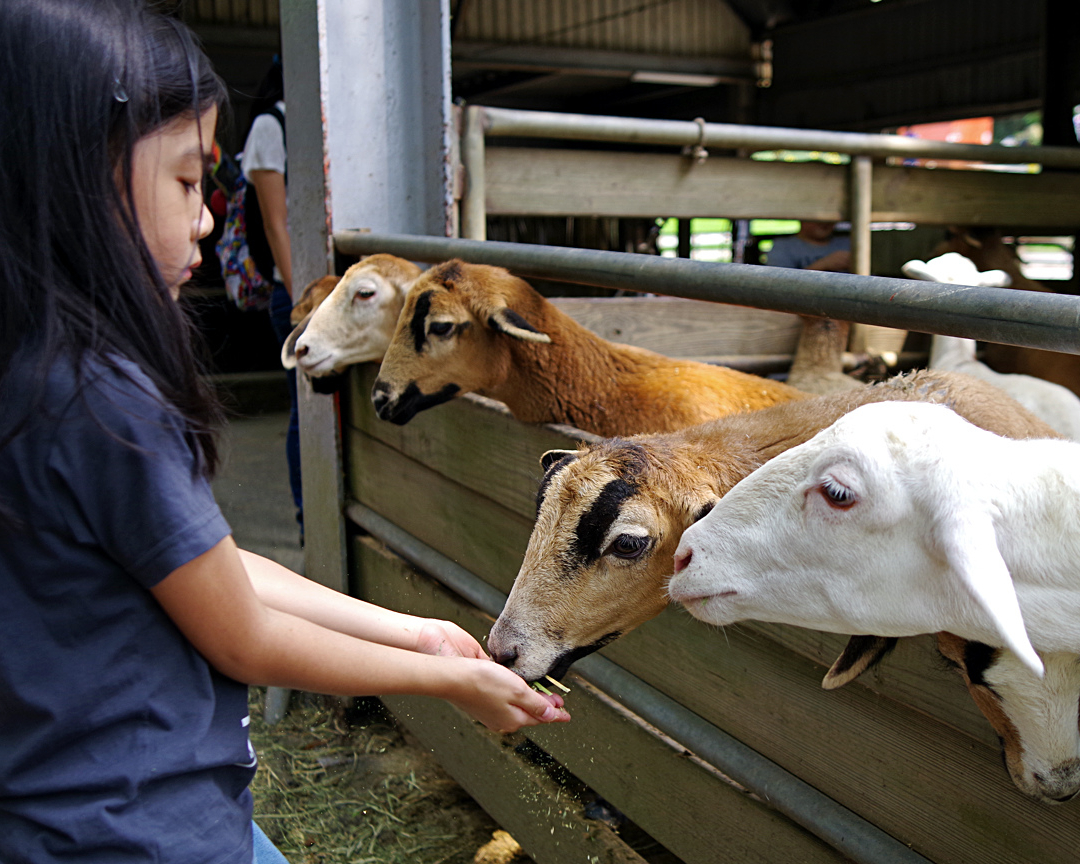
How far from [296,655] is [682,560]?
582 mm

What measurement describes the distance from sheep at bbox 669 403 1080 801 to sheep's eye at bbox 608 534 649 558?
185mm

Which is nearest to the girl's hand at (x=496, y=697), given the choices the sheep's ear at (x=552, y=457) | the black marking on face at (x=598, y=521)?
the black marking on face at (x=598, y=521)

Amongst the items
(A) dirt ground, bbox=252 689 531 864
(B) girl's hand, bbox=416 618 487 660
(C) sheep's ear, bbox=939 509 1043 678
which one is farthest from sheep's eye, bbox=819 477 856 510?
(A) dirt ground, bbox=252 689 531 864

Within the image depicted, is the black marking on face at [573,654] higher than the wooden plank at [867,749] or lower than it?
higher

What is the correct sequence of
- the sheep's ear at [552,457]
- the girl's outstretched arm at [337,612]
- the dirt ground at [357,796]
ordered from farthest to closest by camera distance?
1. the dirt ground at [357,796]
2. the sheep's ear at [552,457]
3. the girl's outstretched arm at [337,612]

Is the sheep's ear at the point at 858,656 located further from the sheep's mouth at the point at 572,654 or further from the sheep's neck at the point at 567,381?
the sheep's neck at the point at 567,381

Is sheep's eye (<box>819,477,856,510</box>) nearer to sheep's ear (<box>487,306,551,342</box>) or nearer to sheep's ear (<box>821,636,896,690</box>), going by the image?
sheep's ear (<box>821,636,896,690</box>)

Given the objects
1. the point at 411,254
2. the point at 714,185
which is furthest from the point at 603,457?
the point at 714,185

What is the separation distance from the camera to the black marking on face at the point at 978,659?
1.28m

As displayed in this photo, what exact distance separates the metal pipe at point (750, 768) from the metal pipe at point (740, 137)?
1.96 meters

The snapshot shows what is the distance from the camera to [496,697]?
142cm

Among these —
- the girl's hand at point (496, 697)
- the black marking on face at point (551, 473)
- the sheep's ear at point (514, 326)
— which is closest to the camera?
the girl's hand at point (496, 697)

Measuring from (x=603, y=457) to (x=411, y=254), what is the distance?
1.68 metres

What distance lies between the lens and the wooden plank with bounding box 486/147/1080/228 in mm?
4121
